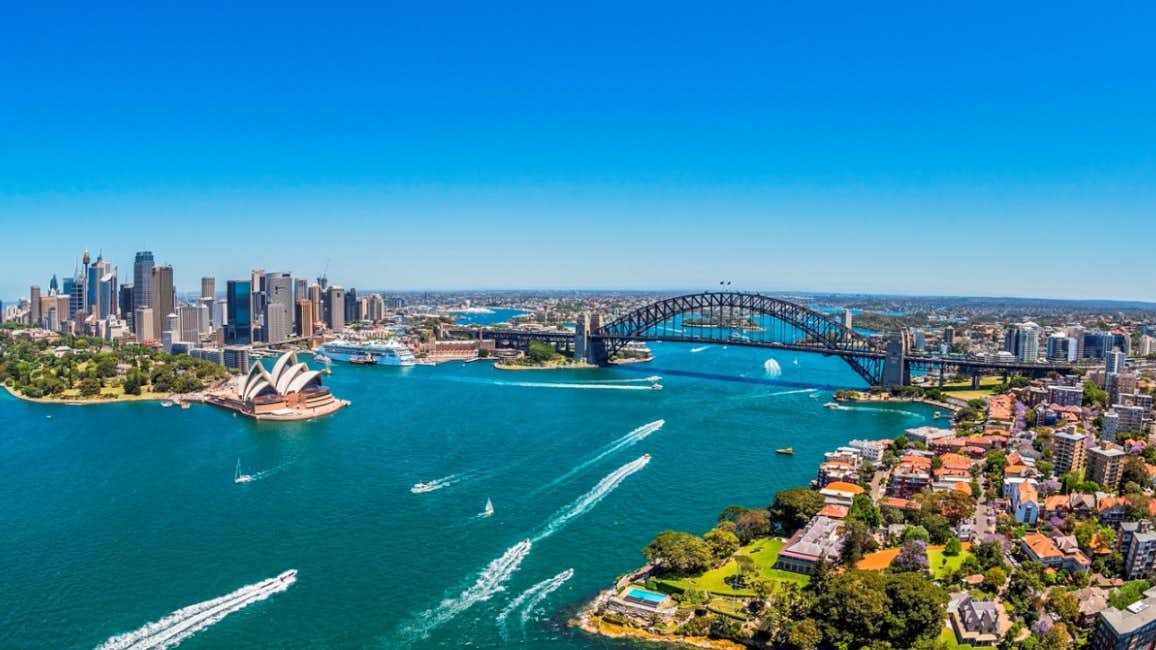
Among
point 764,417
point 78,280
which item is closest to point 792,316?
point 764,417

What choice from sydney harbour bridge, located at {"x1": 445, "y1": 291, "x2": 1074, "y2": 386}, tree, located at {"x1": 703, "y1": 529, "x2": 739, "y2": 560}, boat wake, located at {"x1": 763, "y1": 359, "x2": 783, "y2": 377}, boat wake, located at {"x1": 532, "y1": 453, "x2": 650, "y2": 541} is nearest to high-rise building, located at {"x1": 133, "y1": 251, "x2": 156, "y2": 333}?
sydney harbour bridge, located at {"x1": 445, "y1": 291, "x2": 1074, "y2": 386}

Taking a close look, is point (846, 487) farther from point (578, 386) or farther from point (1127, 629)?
point (578, 386)

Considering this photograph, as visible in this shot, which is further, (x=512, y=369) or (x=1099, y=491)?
(x=512, y=369)

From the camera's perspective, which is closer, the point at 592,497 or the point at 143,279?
the point at 592,497

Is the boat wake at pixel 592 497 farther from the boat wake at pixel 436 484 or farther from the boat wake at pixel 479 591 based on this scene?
the boat wake at pixel 436 484

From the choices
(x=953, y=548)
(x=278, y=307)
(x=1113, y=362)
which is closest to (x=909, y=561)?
(x=953, y=548)

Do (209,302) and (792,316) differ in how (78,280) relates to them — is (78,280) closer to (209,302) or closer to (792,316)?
(209,302)
